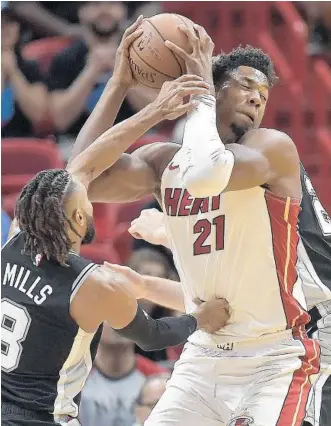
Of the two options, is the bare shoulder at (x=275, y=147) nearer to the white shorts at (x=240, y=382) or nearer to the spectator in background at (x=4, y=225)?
the white shorts at (x=240, y=382)

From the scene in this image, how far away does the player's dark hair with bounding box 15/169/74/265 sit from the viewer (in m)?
3.43

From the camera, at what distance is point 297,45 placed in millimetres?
8469

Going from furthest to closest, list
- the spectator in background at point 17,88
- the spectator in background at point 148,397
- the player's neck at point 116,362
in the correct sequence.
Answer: the spectator in background at point 17,88 < the player's neck at point 116,362 < the spectator in background at point 148,397

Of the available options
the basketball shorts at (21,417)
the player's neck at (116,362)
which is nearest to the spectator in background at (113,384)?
the player's neck at (116,362)

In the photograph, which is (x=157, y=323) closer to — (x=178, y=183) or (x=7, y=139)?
(x=178, y=183)

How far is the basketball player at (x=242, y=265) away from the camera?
140 inches

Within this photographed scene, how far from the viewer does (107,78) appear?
798cm

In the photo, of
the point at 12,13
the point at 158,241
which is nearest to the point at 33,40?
the point at 12,13

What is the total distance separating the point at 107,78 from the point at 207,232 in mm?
4398

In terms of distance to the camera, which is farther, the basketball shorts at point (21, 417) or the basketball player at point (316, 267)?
the basketball player at point (316, 267)

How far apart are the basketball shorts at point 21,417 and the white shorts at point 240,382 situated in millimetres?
475

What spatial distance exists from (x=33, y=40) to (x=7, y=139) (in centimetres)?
139

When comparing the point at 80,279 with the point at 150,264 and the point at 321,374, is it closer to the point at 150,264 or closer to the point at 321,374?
the point at 321,374

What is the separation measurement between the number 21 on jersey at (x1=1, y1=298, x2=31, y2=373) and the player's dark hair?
197mm
